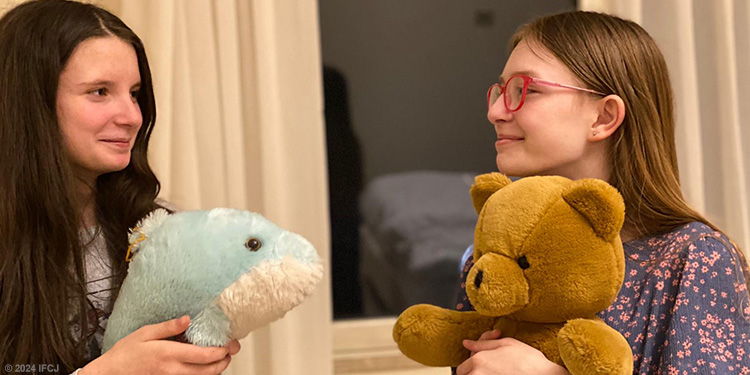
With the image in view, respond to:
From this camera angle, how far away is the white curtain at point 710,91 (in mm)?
1902

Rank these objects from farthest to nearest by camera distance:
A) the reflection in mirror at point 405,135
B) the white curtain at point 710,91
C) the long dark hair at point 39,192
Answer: the reflection in mirror at point 405,135, the white curtain at point 710,91, the long dark hair at point 39,192

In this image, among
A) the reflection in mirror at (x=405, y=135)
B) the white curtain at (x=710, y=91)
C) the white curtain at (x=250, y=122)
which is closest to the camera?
the white curtain at (x=250, y=122)

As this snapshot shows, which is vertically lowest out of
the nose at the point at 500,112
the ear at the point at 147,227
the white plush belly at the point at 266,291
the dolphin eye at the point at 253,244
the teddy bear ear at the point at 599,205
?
the white plush belly at the point at 266,291

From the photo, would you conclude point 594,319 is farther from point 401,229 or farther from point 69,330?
point 401,229

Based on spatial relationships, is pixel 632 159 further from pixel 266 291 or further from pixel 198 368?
pixel 198 368

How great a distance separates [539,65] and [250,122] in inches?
32.8

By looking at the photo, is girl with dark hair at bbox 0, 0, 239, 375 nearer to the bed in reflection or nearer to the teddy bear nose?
the teddy bear nose

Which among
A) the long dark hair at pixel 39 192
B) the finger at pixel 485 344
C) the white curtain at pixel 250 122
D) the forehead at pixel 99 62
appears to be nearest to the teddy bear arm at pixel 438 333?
the finger at pixel 485 344

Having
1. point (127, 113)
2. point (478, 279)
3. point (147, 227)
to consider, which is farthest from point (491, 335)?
point (127, 113)

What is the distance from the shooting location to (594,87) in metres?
1.10

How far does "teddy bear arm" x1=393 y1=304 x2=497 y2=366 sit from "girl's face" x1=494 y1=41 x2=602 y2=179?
26 cm

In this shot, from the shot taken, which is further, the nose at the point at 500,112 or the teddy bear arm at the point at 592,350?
the nose at the point at 500,112

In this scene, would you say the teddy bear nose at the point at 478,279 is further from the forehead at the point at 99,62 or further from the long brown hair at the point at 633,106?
the forehead at the point at 99,62

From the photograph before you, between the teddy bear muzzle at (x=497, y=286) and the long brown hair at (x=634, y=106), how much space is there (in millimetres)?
336
